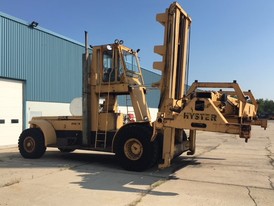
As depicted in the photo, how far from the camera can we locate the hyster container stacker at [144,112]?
329 inches

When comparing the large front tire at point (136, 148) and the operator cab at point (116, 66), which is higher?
the operator cab at point (116, 66)

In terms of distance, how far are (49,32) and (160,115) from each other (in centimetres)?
1068

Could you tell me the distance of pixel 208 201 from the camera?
644 centimetres

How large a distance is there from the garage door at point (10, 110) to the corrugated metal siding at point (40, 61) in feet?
1.24

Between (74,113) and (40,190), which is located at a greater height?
(74,113)

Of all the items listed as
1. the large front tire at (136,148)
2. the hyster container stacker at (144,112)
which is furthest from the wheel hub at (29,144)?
the large front tire at (136,148)

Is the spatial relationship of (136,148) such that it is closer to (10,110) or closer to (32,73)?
(10,110)

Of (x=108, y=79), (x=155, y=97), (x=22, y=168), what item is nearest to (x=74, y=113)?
(x=108, y=79)

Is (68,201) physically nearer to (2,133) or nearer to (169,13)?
(169,13)

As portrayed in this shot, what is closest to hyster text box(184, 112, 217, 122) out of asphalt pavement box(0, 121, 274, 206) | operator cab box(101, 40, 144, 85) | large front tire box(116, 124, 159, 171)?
large front tire box(116, 124, 159, 171)

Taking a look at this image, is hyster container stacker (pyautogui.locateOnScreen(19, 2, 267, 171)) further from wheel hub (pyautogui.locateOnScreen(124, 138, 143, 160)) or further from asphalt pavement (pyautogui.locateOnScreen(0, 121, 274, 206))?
asphalt pavement (pyautogui.locateOnScreen(0, 121, 274, 206))

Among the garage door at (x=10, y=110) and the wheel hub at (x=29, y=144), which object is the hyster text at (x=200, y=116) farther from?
the garage door at (x=10, y=110)

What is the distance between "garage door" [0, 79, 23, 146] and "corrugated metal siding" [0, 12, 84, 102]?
0.38 meters

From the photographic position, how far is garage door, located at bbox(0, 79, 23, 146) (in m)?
15.1
